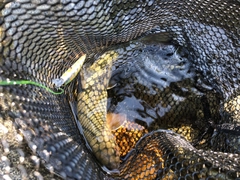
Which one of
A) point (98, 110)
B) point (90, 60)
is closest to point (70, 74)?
point (90, 60)

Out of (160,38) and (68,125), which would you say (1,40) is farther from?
(160,38)

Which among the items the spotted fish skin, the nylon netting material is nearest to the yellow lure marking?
the nylon netting material

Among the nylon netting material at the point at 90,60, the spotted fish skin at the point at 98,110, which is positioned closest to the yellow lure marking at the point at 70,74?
the nylon netting material at the point at 90,60

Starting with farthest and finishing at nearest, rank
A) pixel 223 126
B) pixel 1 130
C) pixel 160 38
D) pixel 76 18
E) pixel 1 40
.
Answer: pixel 160 38
pixel 223 126
pixel 76 18
pixel 1 40
pixel 1 130

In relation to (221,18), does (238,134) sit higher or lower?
lower

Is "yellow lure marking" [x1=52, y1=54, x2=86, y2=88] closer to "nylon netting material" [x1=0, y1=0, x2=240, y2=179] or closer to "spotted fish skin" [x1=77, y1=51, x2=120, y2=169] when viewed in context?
"nylon netting material" [x1=0, y1=0, x2=240, y2=179]

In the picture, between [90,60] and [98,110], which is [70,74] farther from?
[98,110]

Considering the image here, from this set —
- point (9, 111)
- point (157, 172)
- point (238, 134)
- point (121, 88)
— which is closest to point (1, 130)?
point (9, 111)
